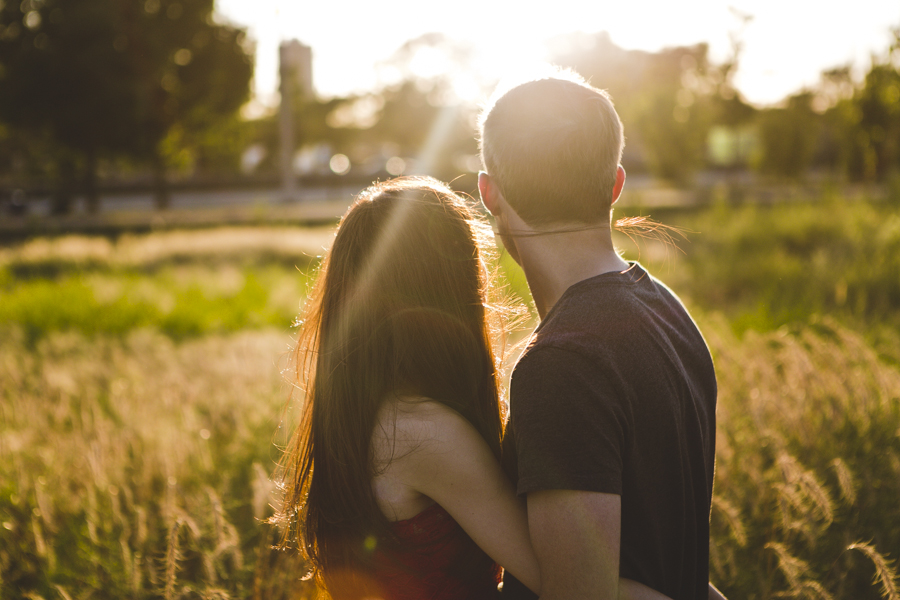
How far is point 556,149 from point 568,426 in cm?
67

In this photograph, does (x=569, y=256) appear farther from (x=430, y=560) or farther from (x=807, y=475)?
(x=807, y=475)

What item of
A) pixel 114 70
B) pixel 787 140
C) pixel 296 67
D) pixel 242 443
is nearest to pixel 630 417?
pixel 242 443

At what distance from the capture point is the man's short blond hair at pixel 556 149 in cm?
163

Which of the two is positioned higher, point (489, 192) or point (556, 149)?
point (556, 149)

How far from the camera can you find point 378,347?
1764 millimetres

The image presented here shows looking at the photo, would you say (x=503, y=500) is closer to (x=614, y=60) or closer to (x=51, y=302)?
(x=51, y=302)

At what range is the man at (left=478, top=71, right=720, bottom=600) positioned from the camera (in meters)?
1.47

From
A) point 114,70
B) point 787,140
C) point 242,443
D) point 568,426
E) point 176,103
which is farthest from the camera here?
point 787,140

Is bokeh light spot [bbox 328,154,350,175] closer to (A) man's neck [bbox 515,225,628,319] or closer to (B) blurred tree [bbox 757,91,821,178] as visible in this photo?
(B) blurred tree [bbox 757,91,821,178]

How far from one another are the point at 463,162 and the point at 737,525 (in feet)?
124

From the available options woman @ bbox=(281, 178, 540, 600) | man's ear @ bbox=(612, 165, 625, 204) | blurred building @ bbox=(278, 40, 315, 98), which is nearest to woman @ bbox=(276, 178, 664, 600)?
woman @ bbox=(281, 178, 540, 600)

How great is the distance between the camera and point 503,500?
165cm

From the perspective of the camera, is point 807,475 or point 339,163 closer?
point 807,475

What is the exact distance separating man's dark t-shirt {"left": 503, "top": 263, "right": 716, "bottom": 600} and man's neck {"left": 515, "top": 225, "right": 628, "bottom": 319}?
0.20ft
